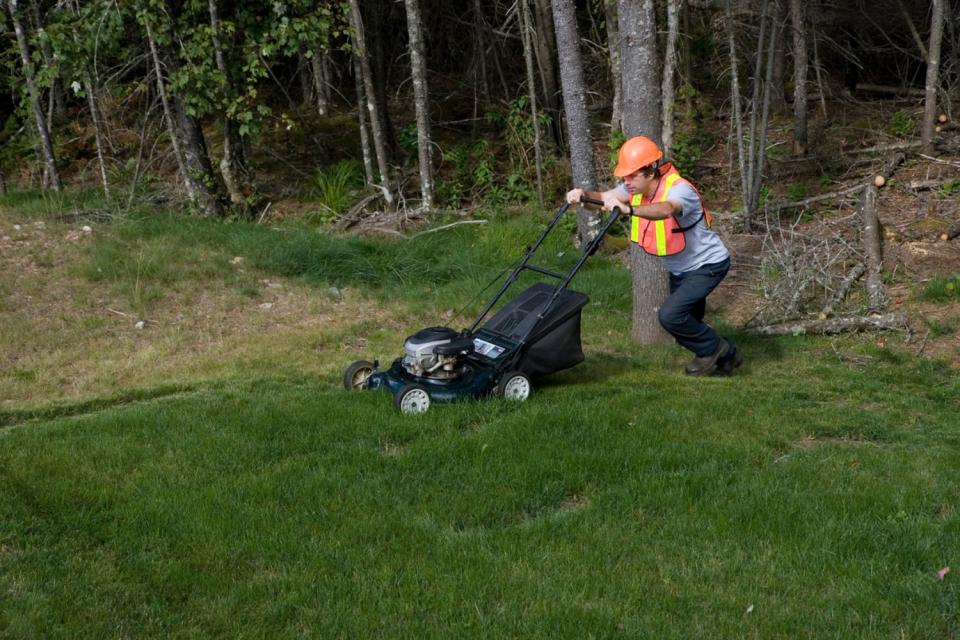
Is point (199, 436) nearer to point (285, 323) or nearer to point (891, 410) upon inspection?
point (285, 323)

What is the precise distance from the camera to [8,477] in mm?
6082

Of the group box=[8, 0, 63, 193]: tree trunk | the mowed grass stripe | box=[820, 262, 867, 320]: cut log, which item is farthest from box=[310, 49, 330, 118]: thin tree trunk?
the mowed grass stripe

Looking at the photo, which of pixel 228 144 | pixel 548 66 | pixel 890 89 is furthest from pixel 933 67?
pixel 228 144

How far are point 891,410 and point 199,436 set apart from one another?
501cm

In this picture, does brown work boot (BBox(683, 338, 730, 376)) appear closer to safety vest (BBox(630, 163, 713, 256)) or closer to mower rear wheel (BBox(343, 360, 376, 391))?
safety vest (BBox(630, 163, 713, 256))

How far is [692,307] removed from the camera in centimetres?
796

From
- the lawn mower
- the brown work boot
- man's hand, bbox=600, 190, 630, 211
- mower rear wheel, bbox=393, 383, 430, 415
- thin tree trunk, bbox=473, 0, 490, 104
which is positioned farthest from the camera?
thin tree trunk, bbox=473, 0, 490, 104

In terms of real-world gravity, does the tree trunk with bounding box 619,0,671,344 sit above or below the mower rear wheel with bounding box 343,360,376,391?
above

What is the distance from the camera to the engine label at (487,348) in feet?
25.0

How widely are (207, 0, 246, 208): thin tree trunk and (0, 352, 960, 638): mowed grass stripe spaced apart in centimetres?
635

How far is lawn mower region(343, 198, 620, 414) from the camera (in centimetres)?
719

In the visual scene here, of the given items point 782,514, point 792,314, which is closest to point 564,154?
point 792,314

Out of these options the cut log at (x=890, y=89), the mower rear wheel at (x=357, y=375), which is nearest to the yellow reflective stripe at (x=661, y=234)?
the mower rear wheel at (x=357, y=375)

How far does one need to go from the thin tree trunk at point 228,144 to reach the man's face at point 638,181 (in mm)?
6892
